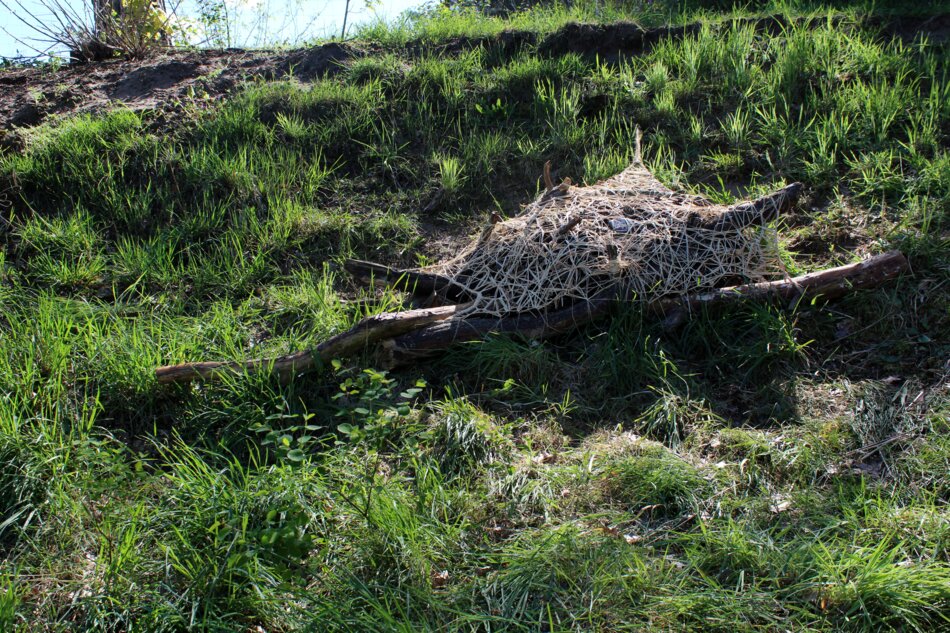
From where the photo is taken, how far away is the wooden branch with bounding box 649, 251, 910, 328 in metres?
3.99

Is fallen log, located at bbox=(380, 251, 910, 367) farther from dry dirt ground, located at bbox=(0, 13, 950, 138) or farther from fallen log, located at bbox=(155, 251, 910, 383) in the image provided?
dry dirt ground, located at bbox=(0, 13, 950, 138)

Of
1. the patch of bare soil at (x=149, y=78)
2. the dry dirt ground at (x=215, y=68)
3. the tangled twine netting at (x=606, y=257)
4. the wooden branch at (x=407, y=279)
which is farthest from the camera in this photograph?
the patch of bare soil at (x=149, y=78)

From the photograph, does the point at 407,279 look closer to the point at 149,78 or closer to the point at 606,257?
the point at 606,257

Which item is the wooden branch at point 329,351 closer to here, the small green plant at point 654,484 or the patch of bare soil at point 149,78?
the small green plant at point 654,484

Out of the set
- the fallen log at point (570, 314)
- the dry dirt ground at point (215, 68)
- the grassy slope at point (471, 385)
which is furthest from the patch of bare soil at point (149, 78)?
the fallen log at point (570, 314)

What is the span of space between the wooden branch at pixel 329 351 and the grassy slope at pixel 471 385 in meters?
0.11

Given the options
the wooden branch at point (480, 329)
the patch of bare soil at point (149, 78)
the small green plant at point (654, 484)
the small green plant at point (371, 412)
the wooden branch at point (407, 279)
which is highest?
the patch of bare soil at point (149, 78)

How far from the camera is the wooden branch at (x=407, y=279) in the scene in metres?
4.32

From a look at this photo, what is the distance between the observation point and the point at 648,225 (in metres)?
4.26

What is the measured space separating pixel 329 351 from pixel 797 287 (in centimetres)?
258

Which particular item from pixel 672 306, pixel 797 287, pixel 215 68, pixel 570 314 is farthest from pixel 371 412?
pixel 215 68

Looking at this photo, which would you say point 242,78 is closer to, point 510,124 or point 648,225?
point 510,124

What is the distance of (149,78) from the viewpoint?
22.6 feet

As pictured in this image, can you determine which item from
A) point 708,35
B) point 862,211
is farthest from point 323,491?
point 708,35
